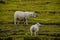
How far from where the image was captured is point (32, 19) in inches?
216

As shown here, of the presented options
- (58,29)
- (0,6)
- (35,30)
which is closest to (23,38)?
(35,30)

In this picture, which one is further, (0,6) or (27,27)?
(0,6)

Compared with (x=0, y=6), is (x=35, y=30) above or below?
below

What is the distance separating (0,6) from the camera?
251 inches

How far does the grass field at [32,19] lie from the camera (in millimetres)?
4395

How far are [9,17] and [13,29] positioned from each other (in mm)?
1022

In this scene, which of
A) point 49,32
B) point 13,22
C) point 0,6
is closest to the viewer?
point 49,32

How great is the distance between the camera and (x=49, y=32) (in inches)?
184

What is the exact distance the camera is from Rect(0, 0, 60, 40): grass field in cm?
439

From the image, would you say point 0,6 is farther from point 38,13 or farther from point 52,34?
point 52,34

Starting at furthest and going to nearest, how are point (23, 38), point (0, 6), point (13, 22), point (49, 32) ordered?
point (0, 6) → point (13, 22) → point (49, 32) → point (23, 38)

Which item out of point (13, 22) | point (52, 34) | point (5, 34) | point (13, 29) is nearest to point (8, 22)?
point (13, 22)

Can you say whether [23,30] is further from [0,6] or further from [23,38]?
[0,6]

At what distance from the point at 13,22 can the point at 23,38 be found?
54.0 inches
